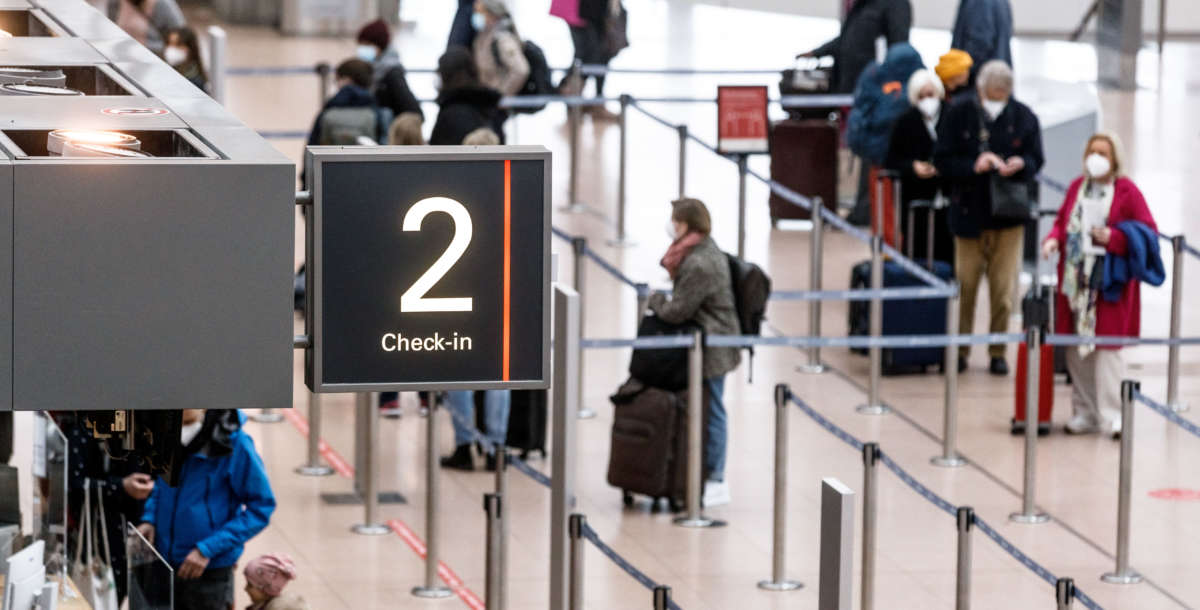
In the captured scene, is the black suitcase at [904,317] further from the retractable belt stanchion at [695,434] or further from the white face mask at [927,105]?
the retractable belt stanchion at [695,434]

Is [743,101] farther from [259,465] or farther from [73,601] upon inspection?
[73,601]

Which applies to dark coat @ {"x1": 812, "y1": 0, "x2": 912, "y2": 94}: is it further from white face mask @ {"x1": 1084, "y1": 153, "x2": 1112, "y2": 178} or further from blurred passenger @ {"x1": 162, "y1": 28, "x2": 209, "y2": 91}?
white face mask @ {"x1": 1084, "y1": 153, "x2": 1112, "y2": 178}

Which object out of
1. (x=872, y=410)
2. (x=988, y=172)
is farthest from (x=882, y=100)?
(x=872, y=410)

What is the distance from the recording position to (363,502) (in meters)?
11.0

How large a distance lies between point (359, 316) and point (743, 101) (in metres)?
10.2

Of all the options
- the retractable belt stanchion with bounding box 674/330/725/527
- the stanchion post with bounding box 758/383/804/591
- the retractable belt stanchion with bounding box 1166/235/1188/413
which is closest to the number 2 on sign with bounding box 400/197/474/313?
the stanchion post with bounding box 758/383/804/591

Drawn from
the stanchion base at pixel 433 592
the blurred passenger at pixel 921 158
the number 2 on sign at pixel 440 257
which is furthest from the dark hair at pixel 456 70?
the number 2 on sign at pixel 440 257

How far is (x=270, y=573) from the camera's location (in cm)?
751

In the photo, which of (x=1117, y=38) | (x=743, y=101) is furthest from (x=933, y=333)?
(x=1117, y=38)

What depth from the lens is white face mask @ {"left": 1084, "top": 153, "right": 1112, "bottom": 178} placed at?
37.8 feet

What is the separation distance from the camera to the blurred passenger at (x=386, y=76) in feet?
47.9

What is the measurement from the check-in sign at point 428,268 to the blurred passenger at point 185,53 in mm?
10502

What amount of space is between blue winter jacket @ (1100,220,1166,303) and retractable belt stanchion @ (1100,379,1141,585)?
5.76ft

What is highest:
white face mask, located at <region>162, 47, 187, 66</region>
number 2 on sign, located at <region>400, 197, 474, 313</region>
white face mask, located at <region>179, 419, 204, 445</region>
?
white face mask, located at <region>162, 47, 187, 66</region>
